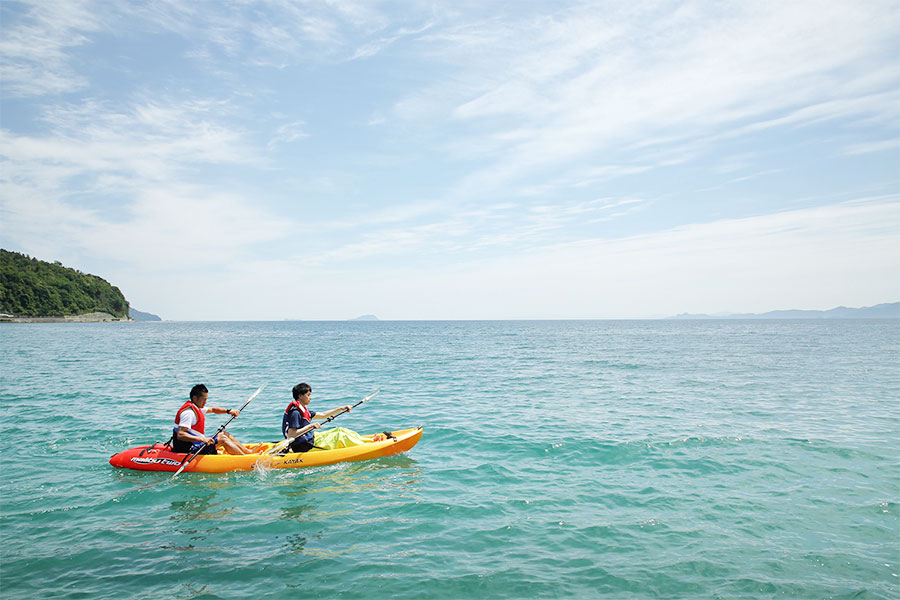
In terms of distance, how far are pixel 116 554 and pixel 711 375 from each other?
28.8 meters

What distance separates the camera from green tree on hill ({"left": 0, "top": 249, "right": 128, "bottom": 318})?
121062 mm

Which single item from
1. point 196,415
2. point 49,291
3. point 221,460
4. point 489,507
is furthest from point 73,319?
point 489,507

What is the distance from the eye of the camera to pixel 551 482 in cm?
1077

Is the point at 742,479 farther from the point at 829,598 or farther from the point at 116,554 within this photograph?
the point at 116,554

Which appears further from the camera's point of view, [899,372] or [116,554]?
[899,372]

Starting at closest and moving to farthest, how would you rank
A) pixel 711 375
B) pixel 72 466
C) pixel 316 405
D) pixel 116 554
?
pixel 116 554 < pixel 72 466 < pixel 316 405 < pixel 711 375

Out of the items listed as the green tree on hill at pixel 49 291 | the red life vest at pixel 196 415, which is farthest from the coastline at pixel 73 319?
the red life vest at pixel 196 415

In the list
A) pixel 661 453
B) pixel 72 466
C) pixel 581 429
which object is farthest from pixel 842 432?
pixel 72 466

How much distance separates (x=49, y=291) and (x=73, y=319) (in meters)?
9.86

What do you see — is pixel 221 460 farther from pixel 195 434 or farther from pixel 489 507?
pixel 489 507

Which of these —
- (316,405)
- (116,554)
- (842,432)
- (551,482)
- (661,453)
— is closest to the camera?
(116,554)

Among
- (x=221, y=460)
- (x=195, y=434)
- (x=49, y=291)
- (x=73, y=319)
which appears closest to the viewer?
(x=195, y=434)

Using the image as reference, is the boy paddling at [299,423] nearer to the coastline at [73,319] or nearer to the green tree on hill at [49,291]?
the coastline at [73,319]

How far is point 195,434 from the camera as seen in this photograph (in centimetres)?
1136
